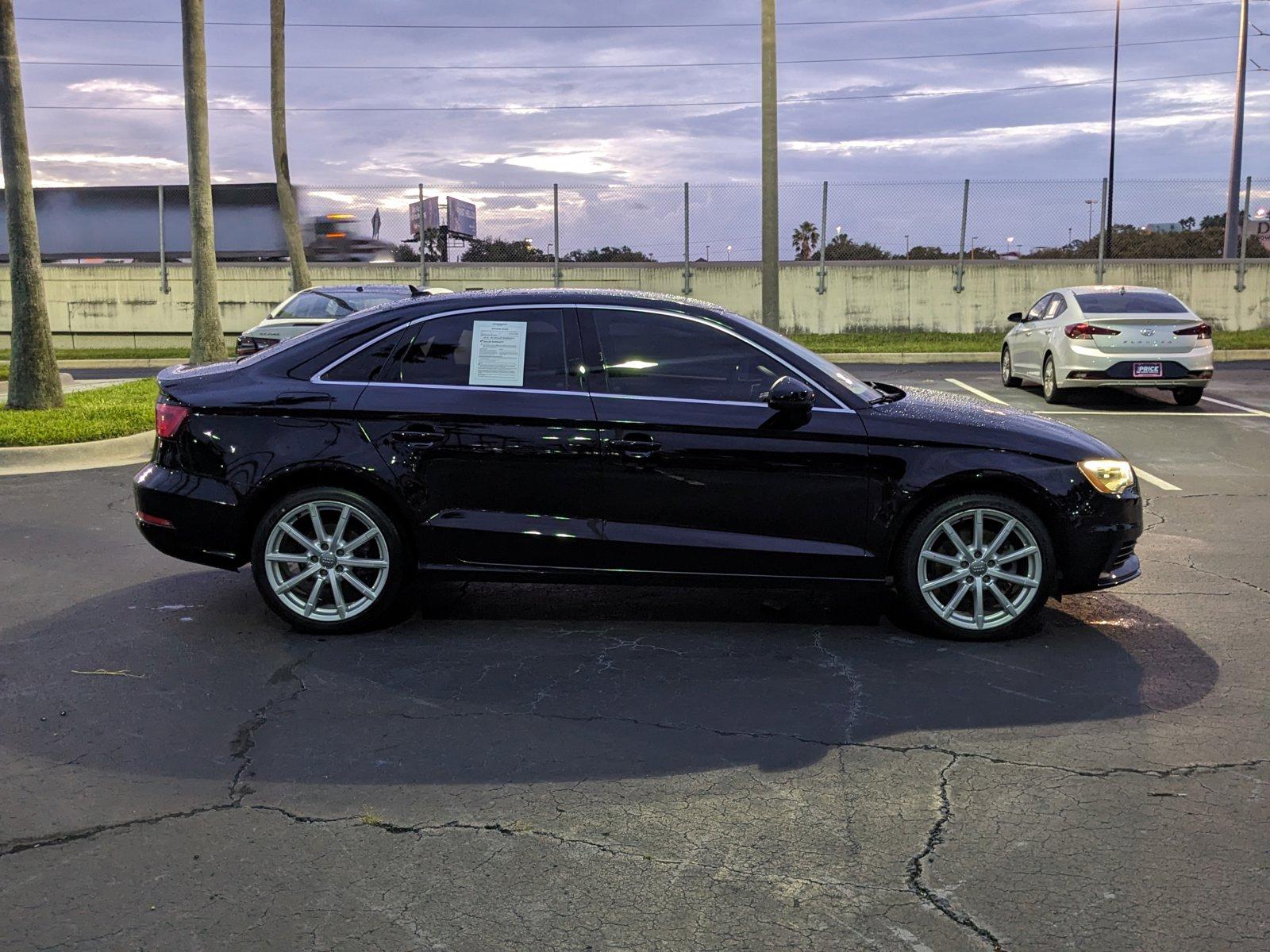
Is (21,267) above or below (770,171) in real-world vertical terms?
below

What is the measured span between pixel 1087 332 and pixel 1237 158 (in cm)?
1788

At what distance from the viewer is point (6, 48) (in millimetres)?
13641

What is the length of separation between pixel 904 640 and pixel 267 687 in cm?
289

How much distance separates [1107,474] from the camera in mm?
5906

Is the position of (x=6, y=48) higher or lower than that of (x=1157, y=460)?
higher

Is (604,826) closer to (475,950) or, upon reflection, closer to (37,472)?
(475,950)

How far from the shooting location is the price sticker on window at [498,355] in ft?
19.7

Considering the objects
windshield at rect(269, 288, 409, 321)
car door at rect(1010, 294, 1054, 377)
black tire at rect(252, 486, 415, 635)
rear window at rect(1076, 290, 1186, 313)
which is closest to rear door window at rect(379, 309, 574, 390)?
black tire at rect(252, 486, 415, 635)

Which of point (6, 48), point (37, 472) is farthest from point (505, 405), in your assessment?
point (6, 48)

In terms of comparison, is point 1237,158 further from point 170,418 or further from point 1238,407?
point 170,418

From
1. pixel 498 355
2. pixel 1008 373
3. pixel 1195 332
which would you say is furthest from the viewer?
pixel 1008 373

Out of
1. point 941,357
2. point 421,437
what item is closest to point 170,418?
point 421,437

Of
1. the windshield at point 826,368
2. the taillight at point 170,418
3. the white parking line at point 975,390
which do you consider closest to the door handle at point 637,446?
the windshield at point 826,368

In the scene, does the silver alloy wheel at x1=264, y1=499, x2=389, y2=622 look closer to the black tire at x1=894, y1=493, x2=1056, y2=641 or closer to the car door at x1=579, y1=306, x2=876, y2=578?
the car door at x1=579, y1=306, x2=876, y2=578
